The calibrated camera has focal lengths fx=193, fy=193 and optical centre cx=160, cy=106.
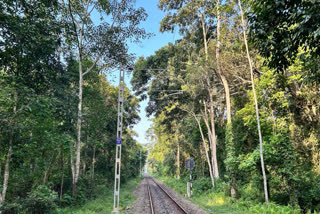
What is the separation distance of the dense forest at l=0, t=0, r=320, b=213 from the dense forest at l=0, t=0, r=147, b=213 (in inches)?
2.2

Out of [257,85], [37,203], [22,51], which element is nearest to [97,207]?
[37,203]

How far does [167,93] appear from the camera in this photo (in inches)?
746

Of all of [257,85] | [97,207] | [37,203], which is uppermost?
[257,85]

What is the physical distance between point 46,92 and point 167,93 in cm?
1264

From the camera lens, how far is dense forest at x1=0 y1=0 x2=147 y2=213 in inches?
233

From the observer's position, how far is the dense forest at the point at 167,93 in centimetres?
533

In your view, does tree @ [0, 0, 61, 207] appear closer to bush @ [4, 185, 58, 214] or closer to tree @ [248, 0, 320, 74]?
bush @ [4, 185, 58, 214]

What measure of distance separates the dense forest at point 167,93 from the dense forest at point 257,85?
0.05 metres

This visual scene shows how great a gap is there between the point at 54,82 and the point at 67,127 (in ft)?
7.31

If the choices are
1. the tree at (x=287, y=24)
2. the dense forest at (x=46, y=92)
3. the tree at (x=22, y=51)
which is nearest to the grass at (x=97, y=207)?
the dense forest at (x=46, y=92)

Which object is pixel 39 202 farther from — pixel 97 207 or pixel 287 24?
pixel 287 24

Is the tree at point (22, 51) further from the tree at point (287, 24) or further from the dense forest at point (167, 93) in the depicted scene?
the tree at point (287, 24)

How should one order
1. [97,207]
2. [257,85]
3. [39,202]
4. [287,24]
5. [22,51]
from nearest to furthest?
[287,24] → [22,51] → [39,202] → [97,207] → [257,85]

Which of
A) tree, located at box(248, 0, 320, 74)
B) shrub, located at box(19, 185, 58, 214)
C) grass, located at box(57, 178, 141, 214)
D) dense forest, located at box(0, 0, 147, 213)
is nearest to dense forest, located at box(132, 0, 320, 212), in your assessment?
tree, located at box(248, 0, 320, 74)
